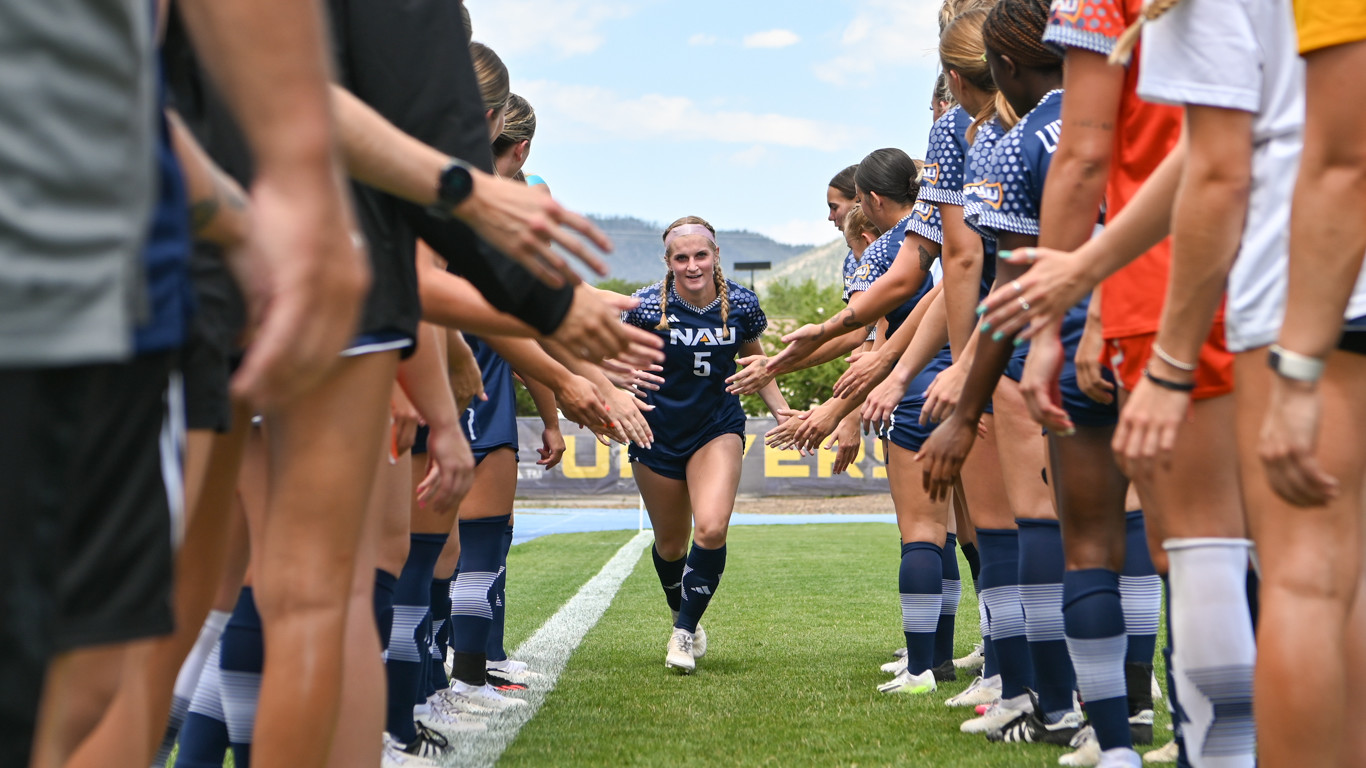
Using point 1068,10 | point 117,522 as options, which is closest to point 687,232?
point 1068,10

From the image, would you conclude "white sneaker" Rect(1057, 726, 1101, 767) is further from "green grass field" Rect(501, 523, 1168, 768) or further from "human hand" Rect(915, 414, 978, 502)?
"human hand" Rect(915, 414, 978, 502)

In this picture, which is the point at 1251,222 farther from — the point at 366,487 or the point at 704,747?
the point at 704,747

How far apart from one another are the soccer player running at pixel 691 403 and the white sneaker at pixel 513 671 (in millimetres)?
1015

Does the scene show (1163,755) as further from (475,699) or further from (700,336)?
(700,336)

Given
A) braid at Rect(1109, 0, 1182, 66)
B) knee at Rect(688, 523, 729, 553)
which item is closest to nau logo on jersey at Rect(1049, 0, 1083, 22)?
braid at Rect(1109, 0, 1182, 66)

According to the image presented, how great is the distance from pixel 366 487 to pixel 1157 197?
5.55 feet

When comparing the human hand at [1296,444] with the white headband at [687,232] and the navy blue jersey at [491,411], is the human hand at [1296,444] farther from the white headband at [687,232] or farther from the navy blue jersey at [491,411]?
the white headband at [687,232]

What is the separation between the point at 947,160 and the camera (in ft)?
15.5

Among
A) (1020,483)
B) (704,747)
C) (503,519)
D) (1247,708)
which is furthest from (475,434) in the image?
(1247,708)

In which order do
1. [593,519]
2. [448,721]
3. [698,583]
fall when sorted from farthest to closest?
[593,519], [698,583], [448,721]

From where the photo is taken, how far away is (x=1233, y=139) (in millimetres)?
2139

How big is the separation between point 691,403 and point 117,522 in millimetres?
5723

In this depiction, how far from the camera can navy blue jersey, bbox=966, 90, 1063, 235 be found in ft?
11.6

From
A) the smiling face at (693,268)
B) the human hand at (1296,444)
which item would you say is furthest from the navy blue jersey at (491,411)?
the human hand at (1296,444)
